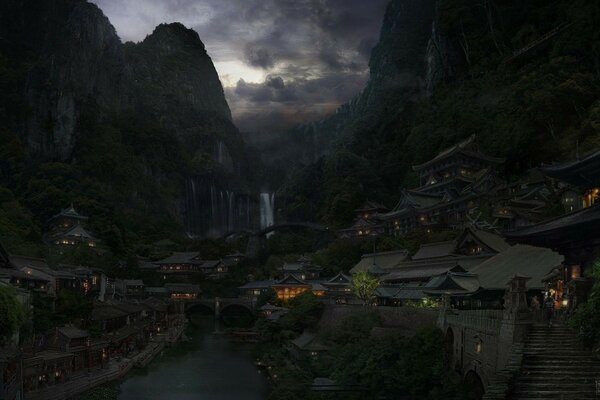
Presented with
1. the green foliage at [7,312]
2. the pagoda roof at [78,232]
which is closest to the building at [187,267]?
the pagoda roof at [78,232]

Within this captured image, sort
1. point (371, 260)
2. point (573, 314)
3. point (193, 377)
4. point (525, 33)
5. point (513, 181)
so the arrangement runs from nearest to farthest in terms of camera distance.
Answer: point (573, 314), point (193, 377), point (371, 260), point (513, 181), point (525, 33)

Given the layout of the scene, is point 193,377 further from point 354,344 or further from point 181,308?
point 181,308

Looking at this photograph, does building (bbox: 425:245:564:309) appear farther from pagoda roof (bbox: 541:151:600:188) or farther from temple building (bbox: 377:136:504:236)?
temple building (bbox: 377:136:504:236)

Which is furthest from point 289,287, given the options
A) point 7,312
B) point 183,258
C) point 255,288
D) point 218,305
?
point 7,312

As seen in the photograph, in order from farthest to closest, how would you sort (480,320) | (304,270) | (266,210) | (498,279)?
1. (266,210)
2. (304,270)
3. (498,279)
4. (480,320)

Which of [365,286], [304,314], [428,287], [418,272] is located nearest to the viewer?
[428,287]

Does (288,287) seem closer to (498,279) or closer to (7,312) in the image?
(498,279)

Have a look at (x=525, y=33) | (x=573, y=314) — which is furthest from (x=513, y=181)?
(x=573, y=314)
